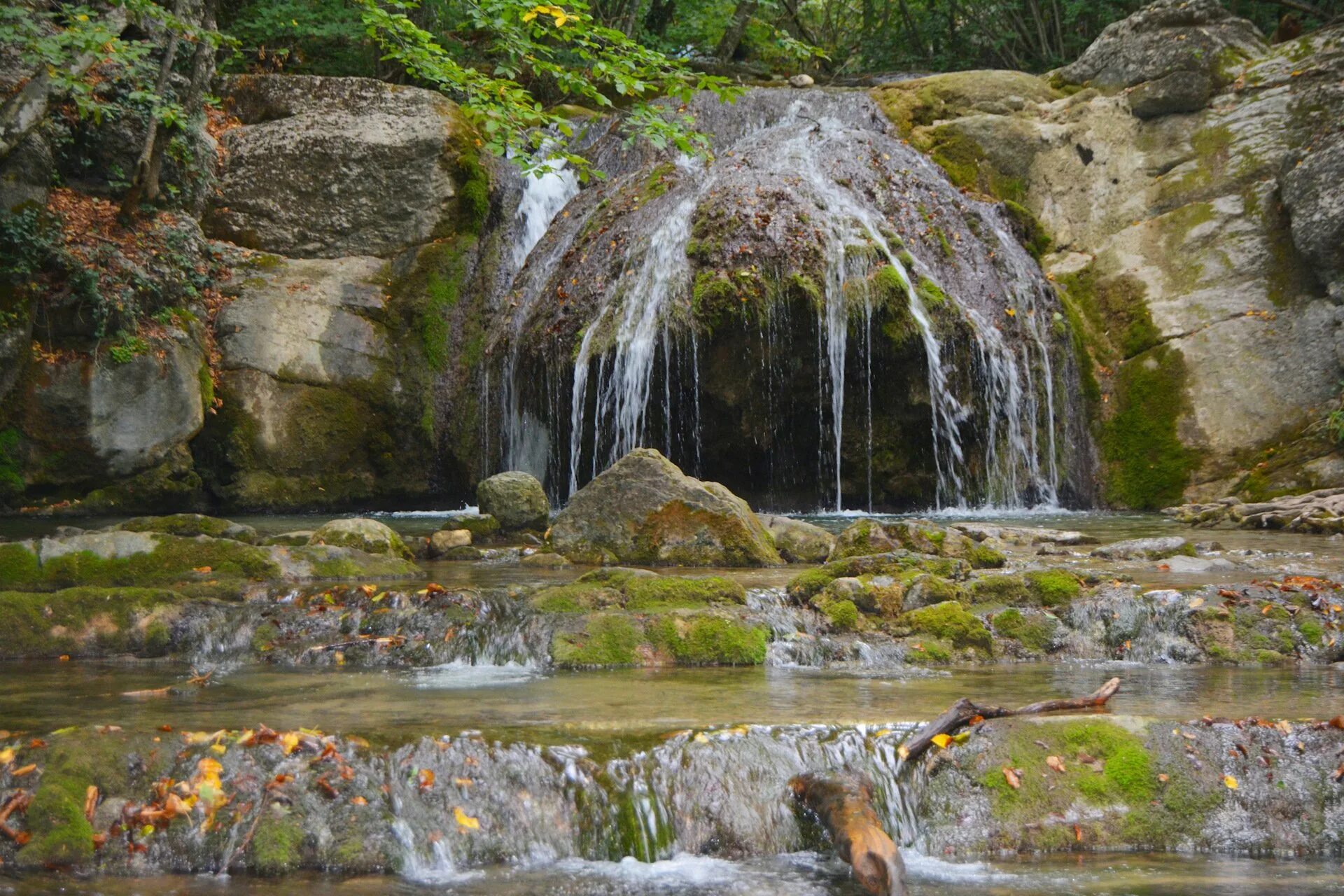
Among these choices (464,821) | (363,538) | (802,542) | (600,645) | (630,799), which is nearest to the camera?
(464,821)

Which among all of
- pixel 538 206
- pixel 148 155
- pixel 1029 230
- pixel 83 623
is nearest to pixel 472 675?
pixel 83 623

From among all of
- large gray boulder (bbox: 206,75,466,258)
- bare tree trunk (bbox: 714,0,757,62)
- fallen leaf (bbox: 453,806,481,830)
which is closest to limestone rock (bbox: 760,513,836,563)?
fallen leaf (bbox: 453,806,481,830)

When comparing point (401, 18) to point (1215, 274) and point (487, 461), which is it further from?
point (1215, 274)

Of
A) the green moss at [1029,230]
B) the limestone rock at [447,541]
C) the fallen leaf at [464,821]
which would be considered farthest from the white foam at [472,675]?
the green moss at [1029,230]

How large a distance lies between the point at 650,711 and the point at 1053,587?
2611mm

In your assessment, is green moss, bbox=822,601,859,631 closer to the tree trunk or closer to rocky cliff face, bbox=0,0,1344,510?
rocky cliff face, bbox=0,0,1344,510

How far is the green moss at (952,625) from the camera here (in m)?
5.14

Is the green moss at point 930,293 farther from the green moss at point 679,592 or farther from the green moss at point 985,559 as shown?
the green moss at point 679,592

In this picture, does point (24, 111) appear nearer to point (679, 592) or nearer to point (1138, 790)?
point (679, 592)

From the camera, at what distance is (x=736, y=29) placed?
17812 mm

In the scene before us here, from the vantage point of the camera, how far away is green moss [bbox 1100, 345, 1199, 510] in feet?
38.7

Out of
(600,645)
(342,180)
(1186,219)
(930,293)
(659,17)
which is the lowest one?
(600,645)

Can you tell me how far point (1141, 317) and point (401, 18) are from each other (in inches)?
364

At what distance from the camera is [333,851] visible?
313 cm
